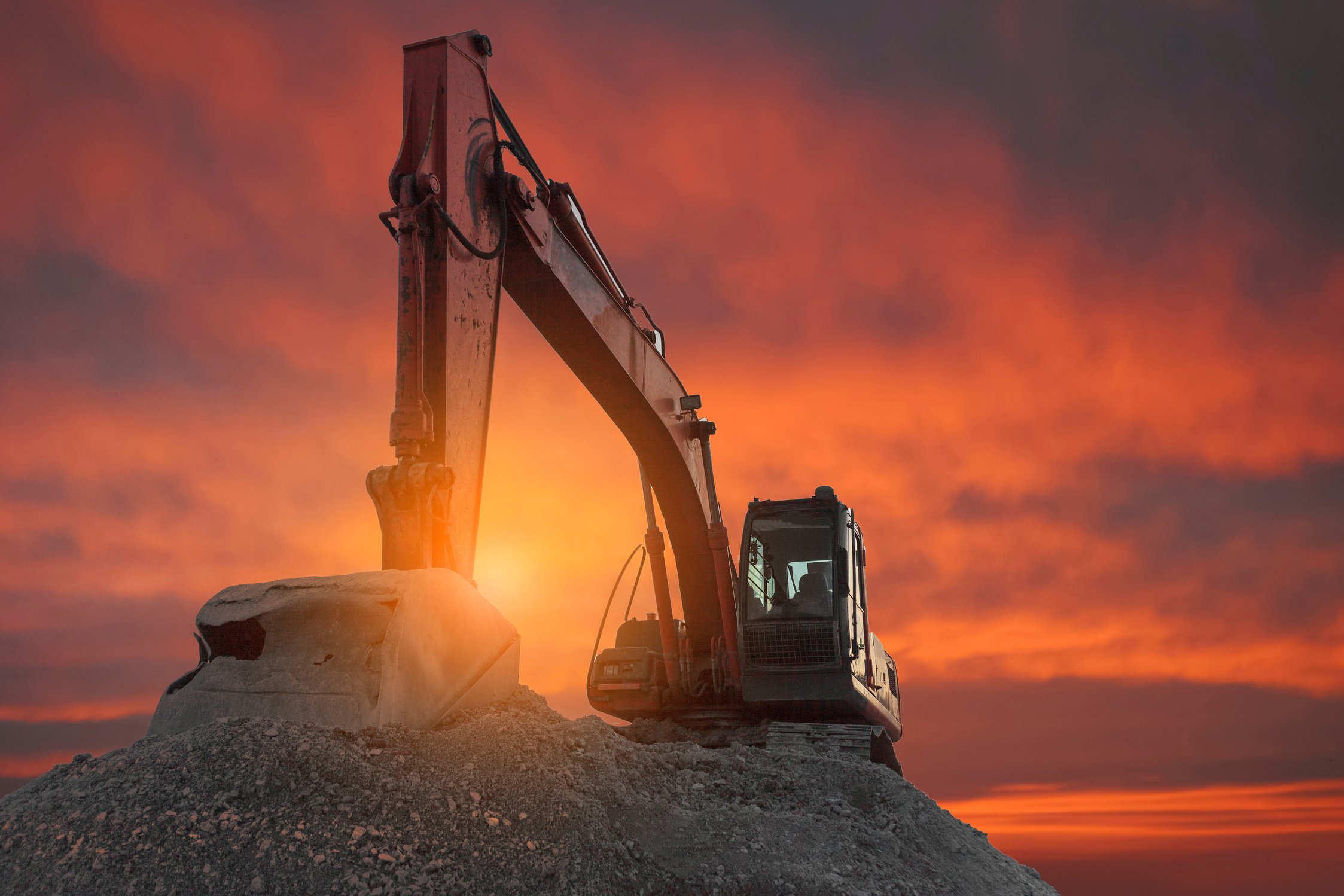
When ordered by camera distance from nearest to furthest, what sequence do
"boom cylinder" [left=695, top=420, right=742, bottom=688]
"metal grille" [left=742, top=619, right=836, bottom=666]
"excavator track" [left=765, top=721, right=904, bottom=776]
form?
"metal grille" [left=742, top=619, right=836, bottom=666], "excavator track" [left=765, top=721, right=904, bottom=776], "boom cylinder" [left=695, top=420, right=742, bottom=688]

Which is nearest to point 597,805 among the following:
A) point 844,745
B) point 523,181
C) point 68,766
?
point 68,766

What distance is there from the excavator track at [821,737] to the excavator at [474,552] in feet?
0.07

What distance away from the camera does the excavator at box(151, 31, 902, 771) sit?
414 cm

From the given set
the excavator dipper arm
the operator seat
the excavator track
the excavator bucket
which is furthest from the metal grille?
the excavator bucket

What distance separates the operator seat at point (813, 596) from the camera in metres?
8.40

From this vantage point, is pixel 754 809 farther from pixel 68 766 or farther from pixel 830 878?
pixel 68 766

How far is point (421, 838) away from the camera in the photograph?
11.6 feet

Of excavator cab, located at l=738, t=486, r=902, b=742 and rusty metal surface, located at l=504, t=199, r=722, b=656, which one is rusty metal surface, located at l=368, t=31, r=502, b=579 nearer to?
rusty metal surface, located at l=504, t=199, r=722, b=656

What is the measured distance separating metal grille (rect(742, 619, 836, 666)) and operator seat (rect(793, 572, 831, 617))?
14cm

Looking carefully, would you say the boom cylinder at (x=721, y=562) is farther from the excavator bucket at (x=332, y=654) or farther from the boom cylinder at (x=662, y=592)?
the excavator bucket at (x=332, y=654)

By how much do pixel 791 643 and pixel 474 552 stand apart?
13.0 ft

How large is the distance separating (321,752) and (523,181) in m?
3.97

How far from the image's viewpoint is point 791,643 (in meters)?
8.23

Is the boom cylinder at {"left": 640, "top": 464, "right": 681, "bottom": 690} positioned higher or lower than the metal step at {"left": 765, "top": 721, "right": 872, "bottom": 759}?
higher
